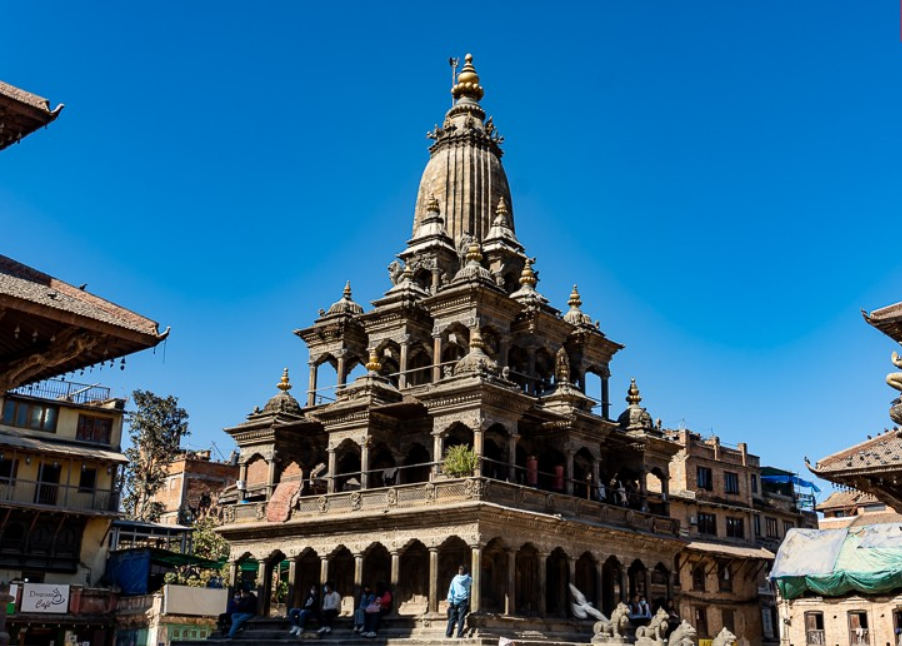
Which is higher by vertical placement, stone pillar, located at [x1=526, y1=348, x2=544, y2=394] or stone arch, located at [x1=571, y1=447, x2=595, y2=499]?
stone pillar, located at [x1=526, y1=348, x2=544, y2=394]

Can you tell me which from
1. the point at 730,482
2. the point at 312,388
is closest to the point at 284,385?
the point at 312,388

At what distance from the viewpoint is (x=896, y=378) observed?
13.8m

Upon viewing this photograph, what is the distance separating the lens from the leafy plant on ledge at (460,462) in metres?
A: 33.7

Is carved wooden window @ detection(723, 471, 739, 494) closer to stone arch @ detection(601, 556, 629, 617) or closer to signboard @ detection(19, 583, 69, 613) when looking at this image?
stone arch @ detection(601, 556, 629, 617)

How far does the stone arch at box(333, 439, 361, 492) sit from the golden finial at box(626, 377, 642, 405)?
490 inches

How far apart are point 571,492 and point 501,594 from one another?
4.89 metres

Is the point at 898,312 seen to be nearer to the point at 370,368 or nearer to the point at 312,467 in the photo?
the point at 370,368

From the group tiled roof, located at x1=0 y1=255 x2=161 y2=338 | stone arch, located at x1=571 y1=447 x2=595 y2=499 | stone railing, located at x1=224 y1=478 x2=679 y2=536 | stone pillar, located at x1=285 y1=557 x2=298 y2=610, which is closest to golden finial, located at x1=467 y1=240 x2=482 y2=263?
stone arch, located at x1=571 y1=447 x2=595 y2=499

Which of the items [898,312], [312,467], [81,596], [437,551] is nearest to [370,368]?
[312,467]

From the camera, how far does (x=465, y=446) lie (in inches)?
1366

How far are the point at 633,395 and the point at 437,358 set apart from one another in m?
10.1

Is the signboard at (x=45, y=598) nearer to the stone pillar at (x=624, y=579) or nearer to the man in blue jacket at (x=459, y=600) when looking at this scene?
the man in blue jacket at (x=459, y=600)

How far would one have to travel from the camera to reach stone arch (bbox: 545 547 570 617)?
120 ft

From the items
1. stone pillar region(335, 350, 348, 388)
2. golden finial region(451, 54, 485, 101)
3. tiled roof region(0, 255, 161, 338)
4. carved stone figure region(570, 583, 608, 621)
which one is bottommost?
carved stone figure region(570, 583, 608, 621)
